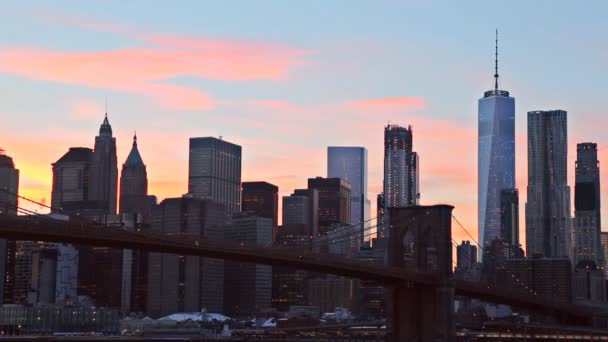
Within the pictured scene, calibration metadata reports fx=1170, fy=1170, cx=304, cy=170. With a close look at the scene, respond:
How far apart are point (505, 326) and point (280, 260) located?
71.5 m

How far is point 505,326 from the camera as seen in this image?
127750mm

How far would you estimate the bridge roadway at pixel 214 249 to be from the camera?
167ft

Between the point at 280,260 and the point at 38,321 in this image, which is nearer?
the point at 280,260

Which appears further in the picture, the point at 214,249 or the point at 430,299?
the point at 430,299

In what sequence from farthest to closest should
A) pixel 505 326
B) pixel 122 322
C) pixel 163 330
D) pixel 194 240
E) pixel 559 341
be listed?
1. pixel 122 322
2. pixel 163 330
3. pixel 505 326
4. pixel 559 341
5. pixel 194 240

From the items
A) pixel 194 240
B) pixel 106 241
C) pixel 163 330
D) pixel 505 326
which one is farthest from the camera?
pixel 163 330

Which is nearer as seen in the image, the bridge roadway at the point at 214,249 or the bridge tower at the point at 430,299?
the bridge roadway at the point at 214,249

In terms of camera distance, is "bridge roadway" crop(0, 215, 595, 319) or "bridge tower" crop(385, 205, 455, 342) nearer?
"bridge roadway" crop(0, 215, 595, 319)

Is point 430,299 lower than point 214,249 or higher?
lower

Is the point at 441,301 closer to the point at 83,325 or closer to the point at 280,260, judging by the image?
the point at 280,260

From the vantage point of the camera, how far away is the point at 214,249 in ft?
194

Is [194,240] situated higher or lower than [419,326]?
higher

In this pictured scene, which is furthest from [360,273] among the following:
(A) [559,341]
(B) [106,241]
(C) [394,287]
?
(A) [559,341]

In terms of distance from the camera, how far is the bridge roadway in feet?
167
